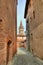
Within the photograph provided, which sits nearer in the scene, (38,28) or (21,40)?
(38,28)

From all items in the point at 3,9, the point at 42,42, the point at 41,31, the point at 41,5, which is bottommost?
the point at 42,42

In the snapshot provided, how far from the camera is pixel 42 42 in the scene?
7438 mm

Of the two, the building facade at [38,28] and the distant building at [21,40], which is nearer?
the building facade at [38,28]

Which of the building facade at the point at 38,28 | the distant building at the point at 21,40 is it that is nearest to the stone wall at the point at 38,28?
the building facade at the point at 38,28

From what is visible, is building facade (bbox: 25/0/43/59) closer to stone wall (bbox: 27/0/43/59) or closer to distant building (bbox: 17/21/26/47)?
stone wall (bbox: 27/0/43/59)

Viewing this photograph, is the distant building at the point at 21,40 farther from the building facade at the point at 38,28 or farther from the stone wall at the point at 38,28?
the stone wall at the point at 38,28

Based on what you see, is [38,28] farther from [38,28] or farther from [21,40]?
[21,40]

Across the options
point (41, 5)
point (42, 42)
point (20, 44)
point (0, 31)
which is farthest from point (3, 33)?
point (20, 44)

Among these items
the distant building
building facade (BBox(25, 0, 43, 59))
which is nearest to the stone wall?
building facade (BBox(25, 0, 43, 59))

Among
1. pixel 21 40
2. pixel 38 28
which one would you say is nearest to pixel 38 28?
pixel 38 28

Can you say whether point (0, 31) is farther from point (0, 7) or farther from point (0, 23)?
point (0, 7)

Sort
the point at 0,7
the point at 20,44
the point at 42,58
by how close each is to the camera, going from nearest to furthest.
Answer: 1. the point at 0,7
2. the point at 42,58
3. the point at 20,44

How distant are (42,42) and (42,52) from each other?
0.57 m

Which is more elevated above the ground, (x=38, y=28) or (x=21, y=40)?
(x=38, y=28)
